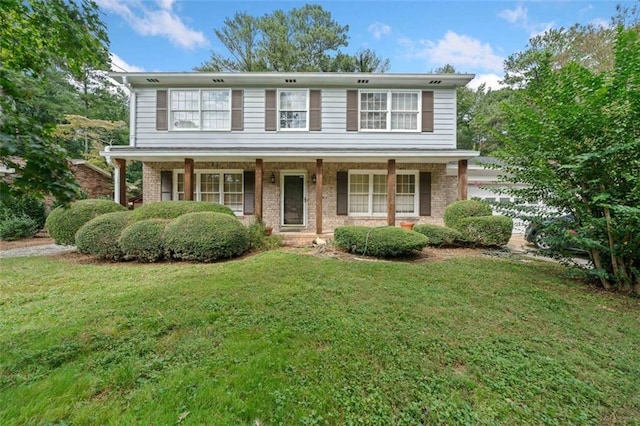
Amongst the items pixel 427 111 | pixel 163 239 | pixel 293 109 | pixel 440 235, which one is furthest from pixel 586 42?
pixel 163 239

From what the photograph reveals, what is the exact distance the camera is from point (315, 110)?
9789 mm

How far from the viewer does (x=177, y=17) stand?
12.6 metres

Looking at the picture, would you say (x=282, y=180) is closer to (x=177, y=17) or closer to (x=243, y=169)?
(x=243, y=169)

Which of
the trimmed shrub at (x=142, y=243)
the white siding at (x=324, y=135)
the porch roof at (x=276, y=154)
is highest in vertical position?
the white siding at (x=324, y=135)

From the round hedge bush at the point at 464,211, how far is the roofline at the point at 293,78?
14.7 ft

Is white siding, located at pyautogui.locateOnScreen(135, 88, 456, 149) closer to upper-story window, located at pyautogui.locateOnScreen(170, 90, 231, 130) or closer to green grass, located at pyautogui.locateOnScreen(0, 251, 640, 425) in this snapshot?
upper-story window, located at pyautogui.locateOnScreen(170, 90, 231, 130)

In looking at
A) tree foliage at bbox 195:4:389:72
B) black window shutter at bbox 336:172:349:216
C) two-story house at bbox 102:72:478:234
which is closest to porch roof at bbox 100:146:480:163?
two-story house at bbox 102:72:478:234

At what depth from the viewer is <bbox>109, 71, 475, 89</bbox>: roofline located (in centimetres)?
922

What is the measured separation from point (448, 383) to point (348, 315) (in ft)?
4.31

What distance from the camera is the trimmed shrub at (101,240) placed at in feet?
19.8

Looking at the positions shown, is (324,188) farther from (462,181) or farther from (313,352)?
(313,352)

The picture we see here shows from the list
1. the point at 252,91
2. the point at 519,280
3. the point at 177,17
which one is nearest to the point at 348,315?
the point at 519,280

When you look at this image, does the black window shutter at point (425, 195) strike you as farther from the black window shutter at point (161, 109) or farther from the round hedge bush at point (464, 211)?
the black window shutter at point (161, 109)

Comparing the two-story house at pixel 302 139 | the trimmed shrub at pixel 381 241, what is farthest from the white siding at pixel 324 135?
the trimmed shrub at pixel 381 241
